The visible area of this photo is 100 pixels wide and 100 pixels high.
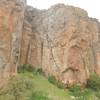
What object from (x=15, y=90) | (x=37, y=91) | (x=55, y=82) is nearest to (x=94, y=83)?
(x=55, y=82)

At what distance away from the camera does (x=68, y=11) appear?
29.7 metres

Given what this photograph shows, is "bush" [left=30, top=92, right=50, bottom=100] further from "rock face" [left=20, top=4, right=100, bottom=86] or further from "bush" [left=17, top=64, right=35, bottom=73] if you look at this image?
"bush" [left=17, top=64, right=35, bottom=73]

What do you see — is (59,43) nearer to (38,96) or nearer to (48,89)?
(48,89)

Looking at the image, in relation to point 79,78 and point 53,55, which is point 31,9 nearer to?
point 53,55

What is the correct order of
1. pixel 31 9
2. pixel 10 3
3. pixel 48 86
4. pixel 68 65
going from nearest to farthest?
pixel 10 3 → pixel 48 86 → pixel 68 65 → pixel 31 9

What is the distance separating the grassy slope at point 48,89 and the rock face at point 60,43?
1389 millimetres

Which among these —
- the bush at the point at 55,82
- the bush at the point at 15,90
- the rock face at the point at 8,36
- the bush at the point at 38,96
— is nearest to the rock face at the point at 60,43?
the bush at the point at 55,82

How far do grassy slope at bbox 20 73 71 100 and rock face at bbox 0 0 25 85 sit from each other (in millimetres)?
2577

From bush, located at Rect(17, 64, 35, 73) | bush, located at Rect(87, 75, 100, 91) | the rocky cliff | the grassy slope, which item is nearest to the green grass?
the grassy slope

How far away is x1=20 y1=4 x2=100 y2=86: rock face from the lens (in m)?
28.5

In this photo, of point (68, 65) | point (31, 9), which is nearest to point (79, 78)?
point (68, 65)

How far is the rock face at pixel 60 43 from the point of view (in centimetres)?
2852

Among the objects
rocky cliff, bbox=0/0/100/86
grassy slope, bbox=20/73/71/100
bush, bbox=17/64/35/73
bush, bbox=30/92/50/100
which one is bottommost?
bush, bbox=30/92/50/100

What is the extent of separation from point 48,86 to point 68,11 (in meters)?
6.71
